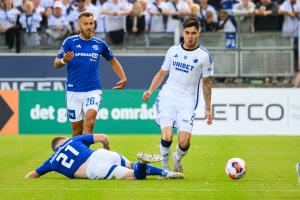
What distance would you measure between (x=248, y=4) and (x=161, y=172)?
14.4 m

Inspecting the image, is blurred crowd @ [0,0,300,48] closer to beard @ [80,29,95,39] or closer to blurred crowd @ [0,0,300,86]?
blurred crowd @ [0,0,300,86]

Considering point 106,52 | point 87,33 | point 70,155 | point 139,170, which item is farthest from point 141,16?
point 70,155

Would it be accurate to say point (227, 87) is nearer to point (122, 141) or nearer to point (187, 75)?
point (122, 141)

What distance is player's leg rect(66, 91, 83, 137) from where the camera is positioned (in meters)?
17.0

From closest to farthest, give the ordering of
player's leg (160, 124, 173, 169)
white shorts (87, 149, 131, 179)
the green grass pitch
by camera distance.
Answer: the green grass pitch → white shorts (87, 149, 131, 179) → player's leg (160, 124, 173, 169)

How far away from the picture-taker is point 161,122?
15.0 m

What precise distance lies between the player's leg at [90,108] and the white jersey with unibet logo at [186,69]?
77.5 inches

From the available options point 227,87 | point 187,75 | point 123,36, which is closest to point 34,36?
point 123,36

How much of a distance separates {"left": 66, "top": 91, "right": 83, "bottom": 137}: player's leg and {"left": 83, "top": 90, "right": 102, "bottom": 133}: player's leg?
0.14 metres

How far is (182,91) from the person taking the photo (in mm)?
15156

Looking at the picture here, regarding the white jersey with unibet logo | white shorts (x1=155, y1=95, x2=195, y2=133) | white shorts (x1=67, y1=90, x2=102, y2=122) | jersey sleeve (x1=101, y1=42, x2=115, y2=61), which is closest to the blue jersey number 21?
white shorts (x1=155, y1=95, x2=195, y2=133)

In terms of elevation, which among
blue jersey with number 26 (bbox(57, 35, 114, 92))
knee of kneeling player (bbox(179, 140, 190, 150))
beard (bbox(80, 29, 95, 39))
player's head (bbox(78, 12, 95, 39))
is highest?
player's head (bbox(78, 12, 95, 39))

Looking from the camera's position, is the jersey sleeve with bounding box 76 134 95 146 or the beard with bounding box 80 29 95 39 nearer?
the jersey sleeve with bounding box 76 134 95 146

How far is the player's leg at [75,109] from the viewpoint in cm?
1700
